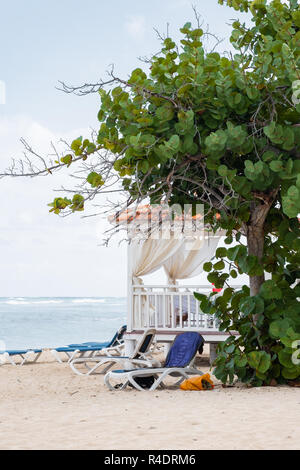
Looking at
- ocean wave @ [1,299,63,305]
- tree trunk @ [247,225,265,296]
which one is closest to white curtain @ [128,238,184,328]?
tree trunk @ [247,225,265,296]

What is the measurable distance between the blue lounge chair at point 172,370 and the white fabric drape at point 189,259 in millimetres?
4584

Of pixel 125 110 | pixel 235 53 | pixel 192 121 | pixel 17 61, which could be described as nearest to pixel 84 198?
pixel 125 110

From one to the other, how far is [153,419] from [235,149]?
10.3 feet

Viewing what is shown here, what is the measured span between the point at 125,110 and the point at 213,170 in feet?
4.48

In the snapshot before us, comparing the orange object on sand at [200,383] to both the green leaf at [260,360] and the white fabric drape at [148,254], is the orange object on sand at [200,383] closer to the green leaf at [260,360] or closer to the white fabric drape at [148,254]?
the green leaf at [260,360]

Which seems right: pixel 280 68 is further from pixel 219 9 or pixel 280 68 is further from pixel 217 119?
pixel 219 9

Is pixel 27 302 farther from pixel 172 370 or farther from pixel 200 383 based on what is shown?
pixel 200 383

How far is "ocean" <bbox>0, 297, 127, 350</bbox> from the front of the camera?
37.8 m

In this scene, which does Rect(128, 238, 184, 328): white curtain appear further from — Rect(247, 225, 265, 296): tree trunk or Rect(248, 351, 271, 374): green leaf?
Rect(248, 351, 271, 374): green leaf

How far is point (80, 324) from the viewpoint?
45.3 metres

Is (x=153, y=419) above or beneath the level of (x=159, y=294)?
beneath

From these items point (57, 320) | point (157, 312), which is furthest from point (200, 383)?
Result: point (57, 320)

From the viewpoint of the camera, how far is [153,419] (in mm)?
5211

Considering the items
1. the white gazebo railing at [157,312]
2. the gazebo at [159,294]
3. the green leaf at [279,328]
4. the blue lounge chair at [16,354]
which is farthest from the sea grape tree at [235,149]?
the blue lounge chair at [16,354]
